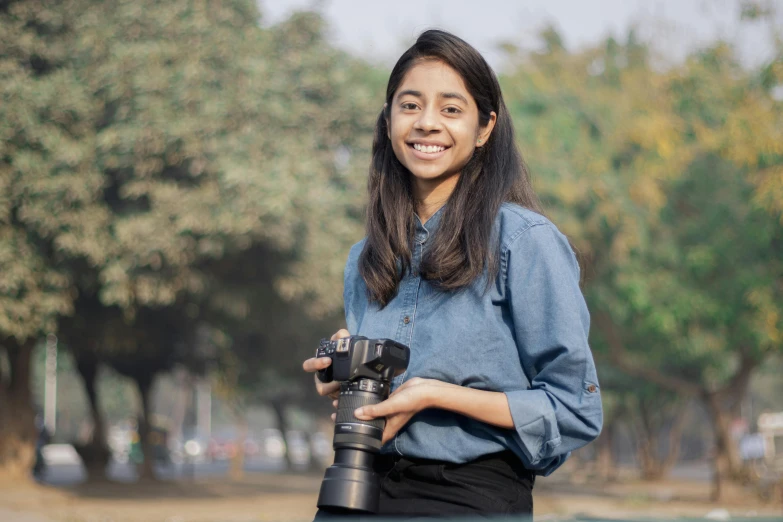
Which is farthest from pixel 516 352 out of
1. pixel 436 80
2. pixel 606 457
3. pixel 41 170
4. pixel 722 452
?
pixel 606 457

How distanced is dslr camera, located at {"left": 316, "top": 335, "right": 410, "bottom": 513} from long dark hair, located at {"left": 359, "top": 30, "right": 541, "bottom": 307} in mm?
246

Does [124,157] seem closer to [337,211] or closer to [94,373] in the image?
[337,211]

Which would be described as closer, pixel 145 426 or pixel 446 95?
pixel 446 95

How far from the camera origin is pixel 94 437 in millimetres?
24375

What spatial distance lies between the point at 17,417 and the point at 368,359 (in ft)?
57.0

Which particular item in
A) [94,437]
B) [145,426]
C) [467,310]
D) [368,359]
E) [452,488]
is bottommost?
[452,488]

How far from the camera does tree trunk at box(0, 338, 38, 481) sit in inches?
681

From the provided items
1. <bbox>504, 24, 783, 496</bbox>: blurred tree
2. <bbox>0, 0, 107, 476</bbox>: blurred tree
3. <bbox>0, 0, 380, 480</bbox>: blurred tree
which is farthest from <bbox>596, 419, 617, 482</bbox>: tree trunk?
<bbox>0, 0, 107, 476</bbox>: blurred tree

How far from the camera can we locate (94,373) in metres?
23.8

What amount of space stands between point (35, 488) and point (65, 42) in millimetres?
7604

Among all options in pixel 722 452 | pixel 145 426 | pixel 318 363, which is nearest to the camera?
pixel 318 363

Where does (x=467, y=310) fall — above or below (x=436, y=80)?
below

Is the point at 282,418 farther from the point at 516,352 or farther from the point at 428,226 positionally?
the point at 516,352

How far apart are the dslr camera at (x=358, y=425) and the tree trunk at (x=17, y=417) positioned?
16322 millimetres
